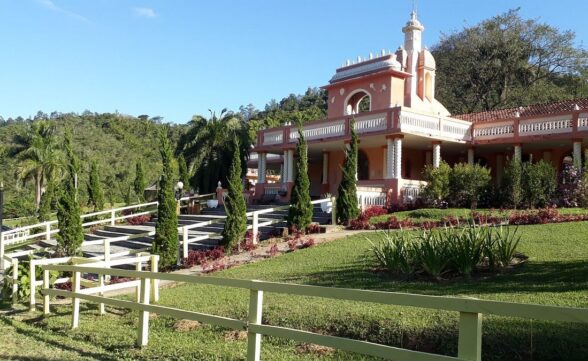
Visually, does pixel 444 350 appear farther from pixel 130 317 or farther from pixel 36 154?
pixel 36 154

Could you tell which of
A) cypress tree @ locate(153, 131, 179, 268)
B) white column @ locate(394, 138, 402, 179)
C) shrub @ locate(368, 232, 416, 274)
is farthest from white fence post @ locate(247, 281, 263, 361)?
white column @ locate(394, 138, 402, 179)

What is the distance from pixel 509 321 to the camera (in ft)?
21.1

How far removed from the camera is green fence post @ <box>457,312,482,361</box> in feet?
11.8

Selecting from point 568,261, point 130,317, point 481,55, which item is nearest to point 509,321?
point 568,261

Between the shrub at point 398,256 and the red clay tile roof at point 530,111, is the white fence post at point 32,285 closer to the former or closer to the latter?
the shrub at point 398,256

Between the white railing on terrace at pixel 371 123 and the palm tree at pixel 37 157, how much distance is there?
1130 inches

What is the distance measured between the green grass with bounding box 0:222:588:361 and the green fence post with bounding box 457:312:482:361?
2157mm

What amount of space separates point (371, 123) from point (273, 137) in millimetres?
6613

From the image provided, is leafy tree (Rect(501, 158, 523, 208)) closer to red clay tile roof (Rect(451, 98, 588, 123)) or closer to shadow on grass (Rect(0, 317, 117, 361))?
red clay tile roof (Rect(451, 98, 588, 123))

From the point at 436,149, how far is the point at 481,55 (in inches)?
991

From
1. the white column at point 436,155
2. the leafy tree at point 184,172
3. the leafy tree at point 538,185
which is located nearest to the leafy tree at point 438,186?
the white column at point 436,155

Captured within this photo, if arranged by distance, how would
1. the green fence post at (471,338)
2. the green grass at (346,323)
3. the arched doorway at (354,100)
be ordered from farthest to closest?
the arched doorway at (354,100) → the green grass at (346,323) → the green fence post at (471,338)

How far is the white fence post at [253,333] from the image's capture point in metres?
5.32

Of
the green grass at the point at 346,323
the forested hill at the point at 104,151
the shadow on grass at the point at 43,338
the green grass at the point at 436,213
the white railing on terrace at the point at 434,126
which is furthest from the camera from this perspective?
the forested hill at the point at 104,151
